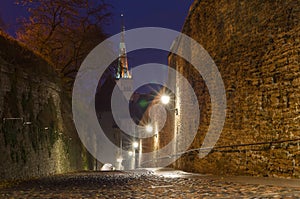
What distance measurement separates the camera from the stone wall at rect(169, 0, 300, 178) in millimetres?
8445

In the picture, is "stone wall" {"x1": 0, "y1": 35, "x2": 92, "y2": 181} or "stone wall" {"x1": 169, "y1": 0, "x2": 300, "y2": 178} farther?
"stone wall" {"x1": 0, "y1": 35, "x2": 92, "y2": 181}

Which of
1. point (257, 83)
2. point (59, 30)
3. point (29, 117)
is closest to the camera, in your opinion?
point (257, 83)

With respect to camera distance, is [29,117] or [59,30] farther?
[59,30]

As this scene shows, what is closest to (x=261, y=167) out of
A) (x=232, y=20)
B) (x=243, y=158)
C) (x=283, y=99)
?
(x=243, y=158)

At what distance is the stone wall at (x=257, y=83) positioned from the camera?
8445mm

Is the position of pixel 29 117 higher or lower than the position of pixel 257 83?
lower

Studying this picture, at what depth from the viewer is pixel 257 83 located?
9750mm

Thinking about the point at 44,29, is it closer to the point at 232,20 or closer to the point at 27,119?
the point at 27,119

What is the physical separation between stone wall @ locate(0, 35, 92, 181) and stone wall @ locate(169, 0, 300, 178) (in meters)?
6.10

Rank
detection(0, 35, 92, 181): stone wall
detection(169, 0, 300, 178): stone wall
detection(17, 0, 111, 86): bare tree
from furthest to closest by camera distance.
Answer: detection(17, 0, 111, 86): bare tree < detection(0, 35, 92, 181): stone wall < detection(169, 0, 300, 178): stone wall

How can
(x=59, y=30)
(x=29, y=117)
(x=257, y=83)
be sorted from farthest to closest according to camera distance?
1. (x=59, y=30)
2. (x=29, y=117)
3. (x=257, y=83)

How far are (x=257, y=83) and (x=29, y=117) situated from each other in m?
8.18

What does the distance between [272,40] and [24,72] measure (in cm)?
852

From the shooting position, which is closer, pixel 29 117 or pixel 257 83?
pixel 257 83
